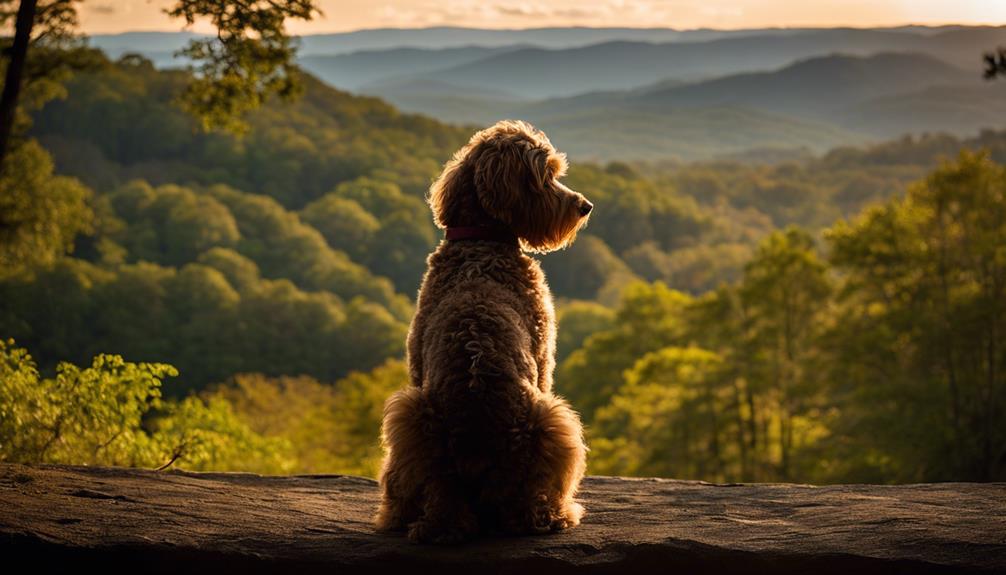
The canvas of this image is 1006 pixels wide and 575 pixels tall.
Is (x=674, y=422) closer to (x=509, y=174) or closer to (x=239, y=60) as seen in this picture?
(x=239, y=60)

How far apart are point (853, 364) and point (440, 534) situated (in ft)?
96.6

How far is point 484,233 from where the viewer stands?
618 centimetres

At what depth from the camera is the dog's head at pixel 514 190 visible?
5.97m

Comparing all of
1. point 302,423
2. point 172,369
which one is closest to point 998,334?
point 172,369

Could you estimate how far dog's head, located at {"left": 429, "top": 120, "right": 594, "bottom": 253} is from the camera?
19.6 feet

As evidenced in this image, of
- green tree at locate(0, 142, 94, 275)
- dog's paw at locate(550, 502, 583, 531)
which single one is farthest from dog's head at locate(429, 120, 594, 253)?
green tree at locate(0, 142, 94, 275)

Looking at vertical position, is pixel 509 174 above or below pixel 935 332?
below

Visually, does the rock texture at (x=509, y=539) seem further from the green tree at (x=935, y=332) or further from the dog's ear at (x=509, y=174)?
the green tree at (x=935, y=332)

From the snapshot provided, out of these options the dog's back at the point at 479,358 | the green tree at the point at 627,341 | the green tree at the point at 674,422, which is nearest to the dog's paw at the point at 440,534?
the dog's back at the point at 479,358

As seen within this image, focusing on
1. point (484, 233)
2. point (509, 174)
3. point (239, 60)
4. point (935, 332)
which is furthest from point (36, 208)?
point (509, 174)

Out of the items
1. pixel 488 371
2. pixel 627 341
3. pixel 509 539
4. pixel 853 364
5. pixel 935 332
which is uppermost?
pixel 627 341

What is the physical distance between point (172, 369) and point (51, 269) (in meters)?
62.5

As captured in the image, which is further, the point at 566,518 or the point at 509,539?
the point at 566,518

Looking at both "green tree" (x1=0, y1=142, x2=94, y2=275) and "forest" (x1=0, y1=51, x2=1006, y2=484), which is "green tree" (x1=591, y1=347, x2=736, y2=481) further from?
"green tree" (x1=0, y1=142, x2=94, y2=275)
